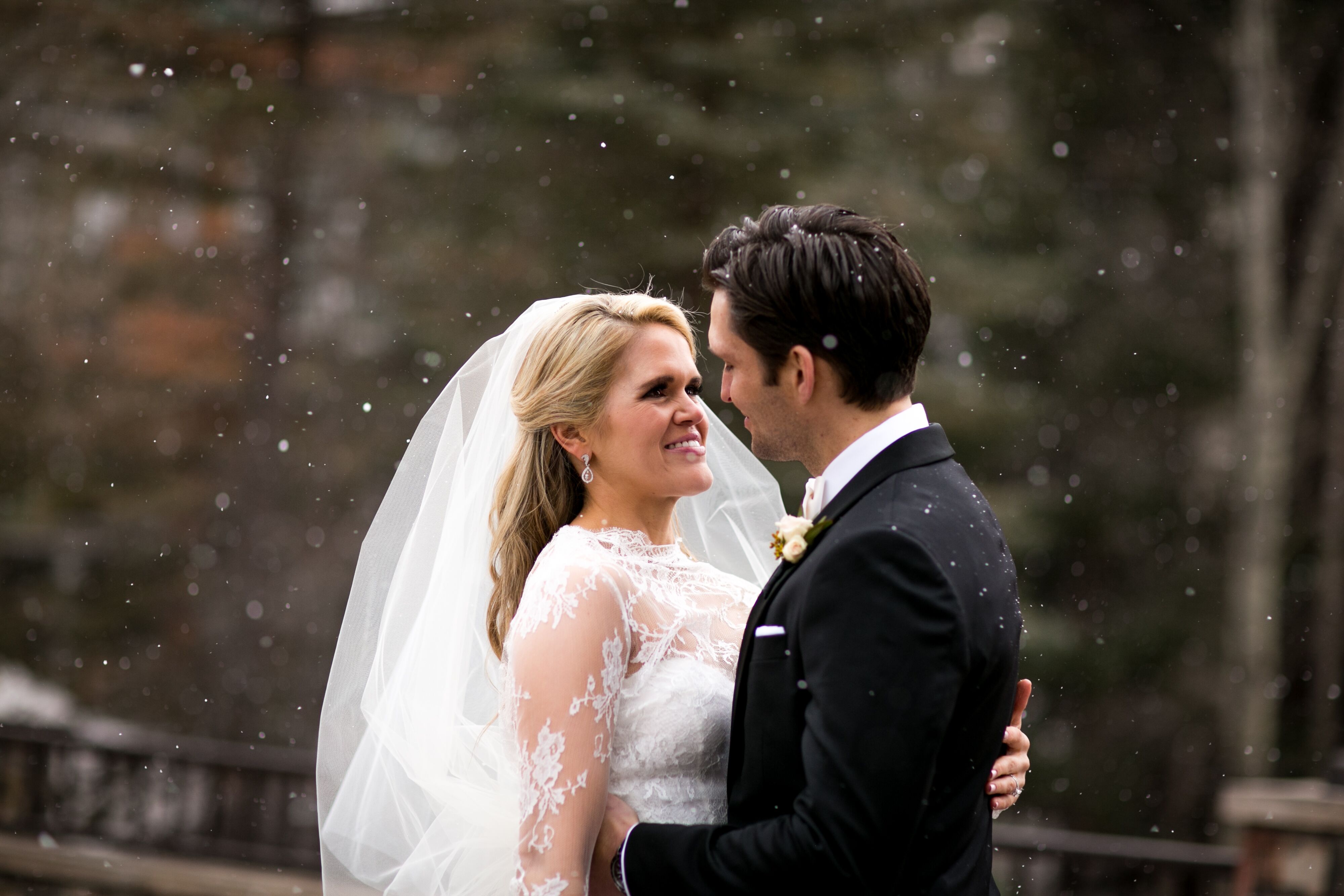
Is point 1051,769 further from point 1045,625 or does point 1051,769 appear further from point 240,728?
point 240,728

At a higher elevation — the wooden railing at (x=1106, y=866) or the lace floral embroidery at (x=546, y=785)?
the lace floral embroidery at (x=546, y=785)

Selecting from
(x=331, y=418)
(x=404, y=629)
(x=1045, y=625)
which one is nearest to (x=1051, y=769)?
(x=1045, y=625)

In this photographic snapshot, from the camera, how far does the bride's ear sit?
2.91m

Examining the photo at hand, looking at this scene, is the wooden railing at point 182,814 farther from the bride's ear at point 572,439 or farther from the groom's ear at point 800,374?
the groom's ear at point 800,374

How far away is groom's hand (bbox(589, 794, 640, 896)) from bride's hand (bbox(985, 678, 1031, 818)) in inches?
29.5

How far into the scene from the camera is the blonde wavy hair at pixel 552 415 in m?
2.87

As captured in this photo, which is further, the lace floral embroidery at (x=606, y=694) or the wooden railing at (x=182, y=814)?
the wooden railing at (x=182, y=814)

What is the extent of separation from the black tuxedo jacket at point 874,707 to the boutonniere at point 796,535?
0.5 inches

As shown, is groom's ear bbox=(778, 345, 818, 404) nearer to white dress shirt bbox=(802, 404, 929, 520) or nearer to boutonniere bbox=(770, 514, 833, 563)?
white dress shirt bbox=(802, 404, 929, 520)

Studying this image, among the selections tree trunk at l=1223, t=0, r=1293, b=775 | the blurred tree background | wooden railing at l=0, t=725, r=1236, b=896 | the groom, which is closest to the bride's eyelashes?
the groom

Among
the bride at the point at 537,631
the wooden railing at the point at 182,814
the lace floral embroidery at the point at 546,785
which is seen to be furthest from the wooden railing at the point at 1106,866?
the lace floral embroidery at the point at 546,785

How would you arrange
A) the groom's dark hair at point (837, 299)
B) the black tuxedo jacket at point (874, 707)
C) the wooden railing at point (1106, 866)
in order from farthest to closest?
the wooden railing at point (1106, 866) → the groom's dark hair at point (837, 299) → the black tuxedo jacket at point (874, 707)

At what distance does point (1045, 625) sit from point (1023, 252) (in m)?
3.98

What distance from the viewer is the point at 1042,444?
46.0ft
